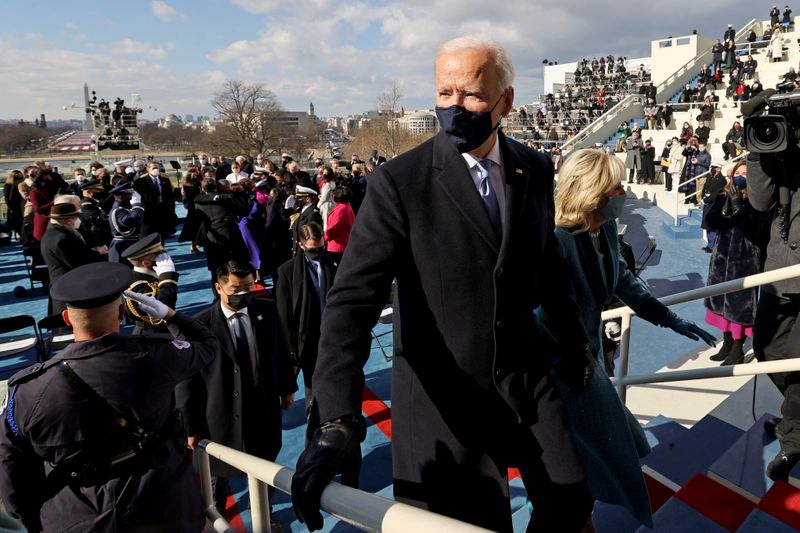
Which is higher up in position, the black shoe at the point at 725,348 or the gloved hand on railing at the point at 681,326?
the gloved hand on railing at the point at 681,326

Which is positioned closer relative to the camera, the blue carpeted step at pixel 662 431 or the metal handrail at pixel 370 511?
the metal handrail at pixel 370 511

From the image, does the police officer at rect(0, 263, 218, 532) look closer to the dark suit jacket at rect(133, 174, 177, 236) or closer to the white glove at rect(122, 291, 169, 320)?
the white glove at rect(122, 291, 169, 320)

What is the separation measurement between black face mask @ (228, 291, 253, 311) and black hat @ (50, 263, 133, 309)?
3.53 ft

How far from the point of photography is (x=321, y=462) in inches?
49.5

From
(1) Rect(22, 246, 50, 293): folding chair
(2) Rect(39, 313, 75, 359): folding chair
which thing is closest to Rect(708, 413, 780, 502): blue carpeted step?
(2) Rect(39, 313, 75, 359): folding chair

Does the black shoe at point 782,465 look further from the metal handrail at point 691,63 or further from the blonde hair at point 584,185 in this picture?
the metal handrail at point 691,63

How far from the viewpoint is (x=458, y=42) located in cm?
151

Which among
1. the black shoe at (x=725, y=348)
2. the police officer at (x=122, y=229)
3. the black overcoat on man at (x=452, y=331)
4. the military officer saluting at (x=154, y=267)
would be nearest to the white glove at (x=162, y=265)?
the military officer saluting at (x=154, y=267)

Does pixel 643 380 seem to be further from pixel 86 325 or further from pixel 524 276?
pixel 86 325

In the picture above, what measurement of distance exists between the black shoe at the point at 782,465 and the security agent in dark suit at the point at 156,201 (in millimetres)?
8850

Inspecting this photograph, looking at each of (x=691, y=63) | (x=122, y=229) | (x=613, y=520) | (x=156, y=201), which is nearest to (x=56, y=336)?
(x=122, y=229)

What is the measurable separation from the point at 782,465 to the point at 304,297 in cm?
313

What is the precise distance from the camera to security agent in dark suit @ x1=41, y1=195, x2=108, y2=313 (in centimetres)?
537

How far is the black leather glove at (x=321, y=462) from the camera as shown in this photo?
1.23 meters
